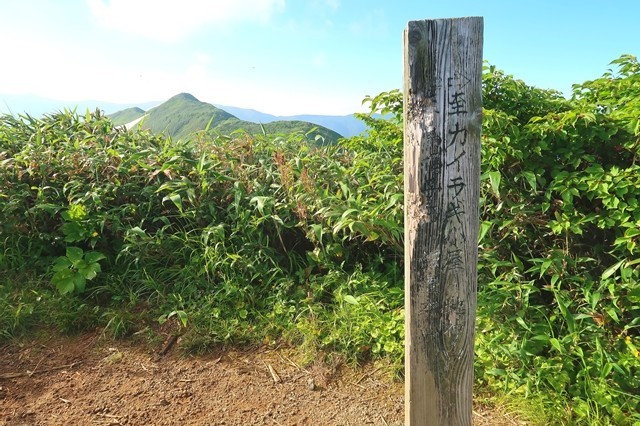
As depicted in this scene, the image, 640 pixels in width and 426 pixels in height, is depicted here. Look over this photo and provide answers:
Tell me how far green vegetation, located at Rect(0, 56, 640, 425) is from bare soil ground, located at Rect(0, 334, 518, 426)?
0.15m

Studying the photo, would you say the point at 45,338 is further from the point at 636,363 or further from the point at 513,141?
the point at 636,363

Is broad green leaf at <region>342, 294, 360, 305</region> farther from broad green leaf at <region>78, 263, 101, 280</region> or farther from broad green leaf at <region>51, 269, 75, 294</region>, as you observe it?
broad green leaf at <region>51, 269, 75, 294</region>

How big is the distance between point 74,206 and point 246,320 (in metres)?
1.56

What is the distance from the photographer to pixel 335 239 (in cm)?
290

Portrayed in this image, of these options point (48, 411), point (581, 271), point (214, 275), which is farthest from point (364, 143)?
point (48, 411)

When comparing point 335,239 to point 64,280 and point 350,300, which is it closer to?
point 350,300

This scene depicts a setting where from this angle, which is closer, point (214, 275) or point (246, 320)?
point (246, 320)

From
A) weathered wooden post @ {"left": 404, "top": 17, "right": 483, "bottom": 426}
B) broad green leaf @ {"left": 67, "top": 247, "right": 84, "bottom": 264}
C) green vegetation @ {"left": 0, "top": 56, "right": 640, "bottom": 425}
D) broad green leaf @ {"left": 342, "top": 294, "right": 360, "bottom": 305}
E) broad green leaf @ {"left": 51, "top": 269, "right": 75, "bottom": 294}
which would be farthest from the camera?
broad green leaf @ {"left": 67, "top": 247, "right": 84, "bottom": 264}

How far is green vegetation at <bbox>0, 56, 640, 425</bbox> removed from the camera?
6.56 ft

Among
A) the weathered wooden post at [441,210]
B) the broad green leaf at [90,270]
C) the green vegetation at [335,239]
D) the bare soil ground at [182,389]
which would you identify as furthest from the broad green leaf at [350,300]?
the broad green leaf at [90,270]

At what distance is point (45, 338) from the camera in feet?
9.04

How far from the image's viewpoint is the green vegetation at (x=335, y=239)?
1999mm

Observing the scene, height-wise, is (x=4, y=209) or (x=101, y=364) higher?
(x=4, y=209)

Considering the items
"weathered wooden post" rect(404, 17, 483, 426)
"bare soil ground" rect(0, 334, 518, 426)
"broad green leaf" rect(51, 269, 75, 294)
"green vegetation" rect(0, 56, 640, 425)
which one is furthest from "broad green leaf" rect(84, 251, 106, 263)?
"weathered wooden post" rect(404, 17, 483, 426)
